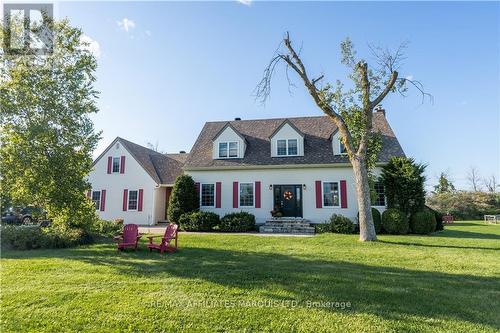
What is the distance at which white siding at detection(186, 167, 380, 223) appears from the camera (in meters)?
16.4

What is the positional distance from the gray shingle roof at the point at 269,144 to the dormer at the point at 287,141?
0.36m

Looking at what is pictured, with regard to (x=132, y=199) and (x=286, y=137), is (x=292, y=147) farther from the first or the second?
(x=132, y=199)

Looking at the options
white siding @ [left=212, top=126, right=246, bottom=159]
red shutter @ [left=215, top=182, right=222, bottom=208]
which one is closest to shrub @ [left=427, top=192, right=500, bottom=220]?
white siding @ [left=212, top=126, right=246, bottom=159]

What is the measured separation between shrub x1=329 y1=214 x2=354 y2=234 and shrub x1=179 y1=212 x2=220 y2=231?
20.5 ft

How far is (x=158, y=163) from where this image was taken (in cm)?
2238

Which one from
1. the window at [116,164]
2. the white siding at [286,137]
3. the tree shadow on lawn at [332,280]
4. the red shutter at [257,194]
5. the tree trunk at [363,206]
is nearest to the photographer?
the tree shadow on lawn at [332,280]

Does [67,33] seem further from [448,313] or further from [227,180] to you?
[448,313]

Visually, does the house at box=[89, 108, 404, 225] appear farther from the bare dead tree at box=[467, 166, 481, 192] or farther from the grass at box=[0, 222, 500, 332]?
the bare dead tree at box=[467, 166, 481, 192]

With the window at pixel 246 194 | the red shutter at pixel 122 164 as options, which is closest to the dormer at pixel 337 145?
the window at pixel 246 194

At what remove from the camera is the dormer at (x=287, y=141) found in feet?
57.9

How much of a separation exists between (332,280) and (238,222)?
996 cm

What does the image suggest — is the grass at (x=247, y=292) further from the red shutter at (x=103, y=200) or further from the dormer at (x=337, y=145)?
the red shutter at (x=103, y=200)

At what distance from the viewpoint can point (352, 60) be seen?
13.6m

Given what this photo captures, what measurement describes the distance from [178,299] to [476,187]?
5957cm
